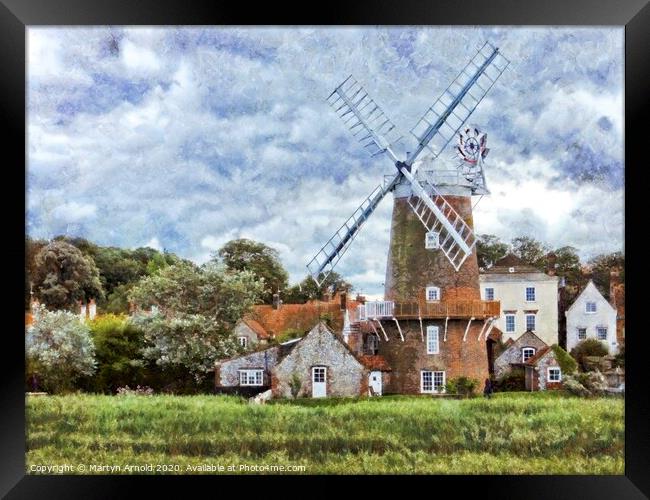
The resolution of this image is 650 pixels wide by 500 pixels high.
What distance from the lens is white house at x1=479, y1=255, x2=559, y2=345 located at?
40.6 ft

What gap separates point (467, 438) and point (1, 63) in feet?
21.4

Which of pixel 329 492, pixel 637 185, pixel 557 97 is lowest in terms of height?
pixel 329 492

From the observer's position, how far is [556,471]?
1224 centimetres

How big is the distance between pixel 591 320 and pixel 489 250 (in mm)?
1371

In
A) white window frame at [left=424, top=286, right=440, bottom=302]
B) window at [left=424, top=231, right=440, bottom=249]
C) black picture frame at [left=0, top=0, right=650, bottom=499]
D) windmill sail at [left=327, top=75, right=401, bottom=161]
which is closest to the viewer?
black picture frame at [left=0, top=0, right=650, bottom=499]

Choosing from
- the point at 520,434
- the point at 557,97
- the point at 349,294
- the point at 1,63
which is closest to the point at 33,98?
the point at 1,63

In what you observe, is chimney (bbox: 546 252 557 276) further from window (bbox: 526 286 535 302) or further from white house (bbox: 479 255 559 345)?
window (bbox: 526 286 535 302)

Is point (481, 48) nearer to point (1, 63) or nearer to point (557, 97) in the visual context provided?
point (557, 97)

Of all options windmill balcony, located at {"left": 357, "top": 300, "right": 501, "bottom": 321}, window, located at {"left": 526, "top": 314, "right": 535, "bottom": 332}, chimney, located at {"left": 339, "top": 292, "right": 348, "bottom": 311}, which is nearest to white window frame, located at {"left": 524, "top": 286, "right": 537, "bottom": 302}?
window, located at {"left": 526, "top": 314, "right": 535, "bottom": 332}

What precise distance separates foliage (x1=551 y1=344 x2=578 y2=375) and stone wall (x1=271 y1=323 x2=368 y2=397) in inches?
85.4

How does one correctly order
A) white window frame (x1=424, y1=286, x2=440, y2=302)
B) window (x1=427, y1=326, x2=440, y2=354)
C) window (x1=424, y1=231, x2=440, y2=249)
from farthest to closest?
window (x1=424, y1=231, x2=440, y2=249), white window frame (x1=424, y1=286, x2=440, y2=302), window (x1=427, y1=326, x2=440, y2=354)

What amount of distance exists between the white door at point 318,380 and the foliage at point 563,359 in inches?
102

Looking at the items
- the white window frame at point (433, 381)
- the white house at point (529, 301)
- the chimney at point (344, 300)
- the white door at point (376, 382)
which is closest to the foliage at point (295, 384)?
the white door at point (376, 382)

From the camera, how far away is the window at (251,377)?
1250cm
